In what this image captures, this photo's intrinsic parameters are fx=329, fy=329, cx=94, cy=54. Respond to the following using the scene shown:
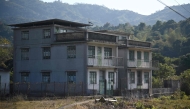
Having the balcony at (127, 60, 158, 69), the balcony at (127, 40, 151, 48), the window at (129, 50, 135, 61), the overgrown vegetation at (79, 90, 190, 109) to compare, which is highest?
the balcony at (127, 40, 151, 48)

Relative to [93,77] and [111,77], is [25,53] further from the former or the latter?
[111,77]

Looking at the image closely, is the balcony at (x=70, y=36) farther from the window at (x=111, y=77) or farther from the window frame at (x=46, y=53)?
the window at (x=111, y=77)

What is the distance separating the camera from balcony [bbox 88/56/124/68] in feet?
113

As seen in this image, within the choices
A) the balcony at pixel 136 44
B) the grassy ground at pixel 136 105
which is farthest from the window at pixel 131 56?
the grassy ground at pixel 136 105

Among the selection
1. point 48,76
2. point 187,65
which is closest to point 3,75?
point 48,76

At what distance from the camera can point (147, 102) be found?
31.4 m

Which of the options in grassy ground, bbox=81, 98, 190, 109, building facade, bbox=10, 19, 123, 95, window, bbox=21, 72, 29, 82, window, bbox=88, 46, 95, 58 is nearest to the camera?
grassy ground, bbox=81, 98, 190, 109

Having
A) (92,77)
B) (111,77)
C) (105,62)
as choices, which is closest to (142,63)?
(111,77)

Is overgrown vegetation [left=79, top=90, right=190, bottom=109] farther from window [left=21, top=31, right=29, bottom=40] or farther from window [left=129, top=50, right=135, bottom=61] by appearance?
window [left=21, top=31, right=29, bottom=40]

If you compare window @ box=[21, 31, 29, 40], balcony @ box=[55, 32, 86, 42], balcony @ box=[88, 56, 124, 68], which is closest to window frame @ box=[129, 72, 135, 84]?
balcony @ box=[88, 56, 124, 68]

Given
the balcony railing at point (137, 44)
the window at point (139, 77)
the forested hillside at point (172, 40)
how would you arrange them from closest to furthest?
the balcony railing at point (137, 44) → the window at point (139, 77) → the forested hillside at point (172, 40)

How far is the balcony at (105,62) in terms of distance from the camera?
3438cm

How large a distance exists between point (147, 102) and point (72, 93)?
7.52 m

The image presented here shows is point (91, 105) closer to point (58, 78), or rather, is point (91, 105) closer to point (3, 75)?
point (58, 78)
